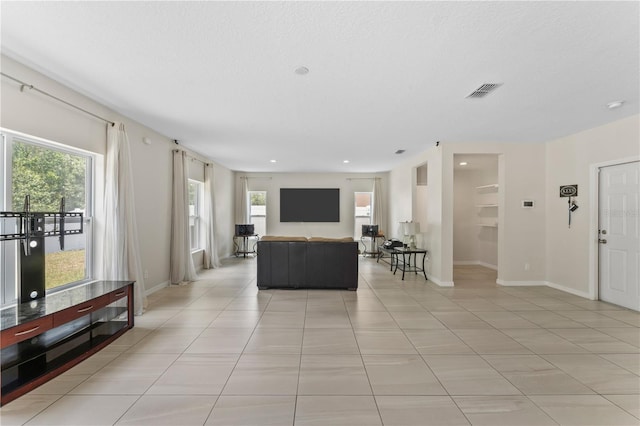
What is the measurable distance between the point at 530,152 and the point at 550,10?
4393 mm

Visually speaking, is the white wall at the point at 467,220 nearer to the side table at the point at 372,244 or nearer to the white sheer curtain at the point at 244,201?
the side table at the point at 372,244

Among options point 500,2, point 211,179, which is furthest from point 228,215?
point 500,2

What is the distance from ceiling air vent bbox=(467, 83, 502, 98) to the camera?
3.00m

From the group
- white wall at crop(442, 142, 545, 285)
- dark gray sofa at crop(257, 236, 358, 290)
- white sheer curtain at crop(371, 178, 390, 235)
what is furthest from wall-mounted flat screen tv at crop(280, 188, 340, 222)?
white wall at crop(442, 142, 545, 285)

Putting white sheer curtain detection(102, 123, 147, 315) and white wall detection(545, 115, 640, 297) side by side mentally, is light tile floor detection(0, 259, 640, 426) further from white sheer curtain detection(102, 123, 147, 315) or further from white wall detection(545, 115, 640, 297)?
white wall detection(545, 115, 640, 297)

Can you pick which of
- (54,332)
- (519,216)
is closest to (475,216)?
(519,216)

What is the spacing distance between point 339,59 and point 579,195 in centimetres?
491

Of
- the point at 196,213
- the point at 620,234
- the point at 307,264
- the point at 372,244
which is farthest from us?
the point at 372,244

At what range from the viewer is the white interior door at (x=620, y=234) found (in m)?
4.07

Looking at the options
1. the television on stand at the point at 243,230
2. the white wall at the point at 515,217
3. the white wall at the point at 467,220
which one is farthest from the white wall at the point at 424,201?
the television on stand at the point at 243,230

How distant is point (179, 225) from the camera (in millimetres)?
5398

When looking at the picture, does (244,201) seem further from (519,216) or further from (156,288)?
(519,216)

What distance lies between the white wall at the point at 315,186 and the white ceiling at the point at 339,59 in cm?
521

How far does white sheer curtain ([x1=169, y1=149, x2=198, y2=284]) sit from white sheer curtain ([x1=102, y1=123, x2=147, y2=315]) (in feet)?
4.53
